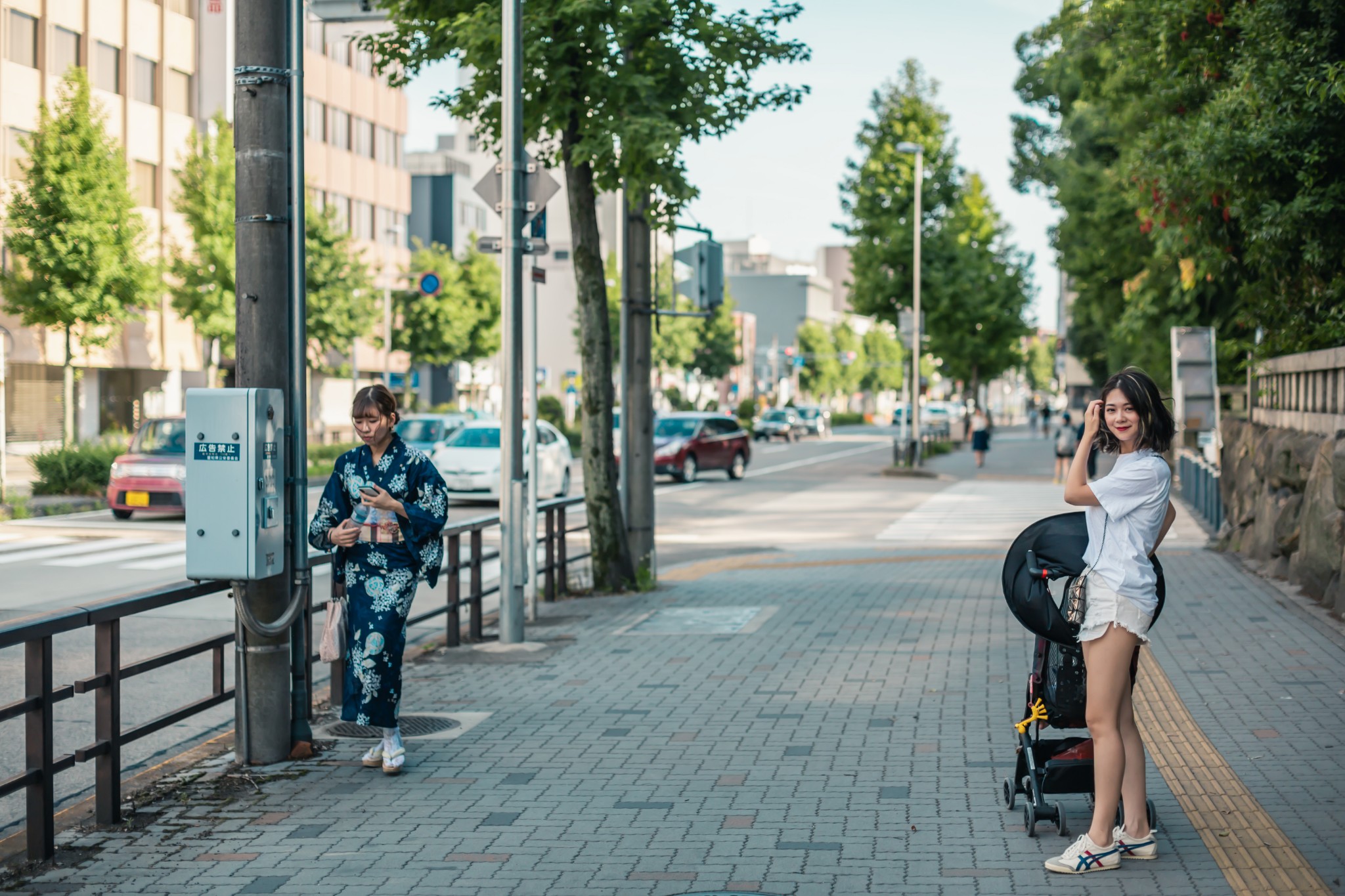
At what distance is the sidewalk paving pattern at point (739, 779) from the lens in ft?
16.5

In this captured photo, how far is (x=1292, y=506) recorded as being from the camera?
13.1 m

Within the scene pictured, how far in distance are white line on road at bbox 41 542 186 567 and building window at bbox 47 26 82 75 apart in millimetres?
30559

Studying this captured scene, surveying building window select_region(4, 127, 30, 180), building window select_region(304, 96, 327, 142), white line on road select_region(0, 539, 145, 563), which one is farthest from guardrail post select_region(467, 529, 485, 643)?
building window select_region(304, 96, 327, 142)

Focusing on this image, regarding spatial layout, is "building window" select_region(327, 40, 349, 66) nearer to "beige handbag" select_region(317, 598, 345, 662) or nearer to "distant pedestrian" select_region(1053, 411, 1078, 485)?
"distant pedestrian" select_region(1053, 411, 1078, 485)

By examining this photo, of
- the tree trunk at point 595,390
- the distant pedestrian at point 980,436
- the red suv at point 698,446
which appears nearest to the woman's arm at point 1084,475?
the tree trunk at point 595,390

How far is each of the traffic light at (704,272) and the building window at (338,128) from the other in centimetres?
5121

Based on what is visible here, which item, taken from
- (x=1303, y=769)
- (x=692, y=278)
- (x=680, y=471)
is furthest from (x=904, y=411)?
(x=1303, y=769)

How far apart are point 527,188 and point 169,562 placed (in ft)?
25.1

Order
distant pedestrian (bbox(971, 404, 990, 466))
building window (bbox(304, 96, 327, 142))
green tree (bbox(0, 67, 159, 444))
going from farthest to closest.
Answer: building window (bbox(304, 96, 327, 142)) < distant pedestrian (bbox(971, 404, 990, 466)) < green tree (bbox(0, 67, 159, 444))

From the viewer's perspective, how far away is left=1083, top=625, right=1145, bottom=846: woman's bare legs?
4.99m

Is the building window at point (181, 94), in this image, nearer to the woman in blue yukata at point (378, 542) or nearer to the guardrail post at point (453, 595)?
the guardrail post at point (453, 595)

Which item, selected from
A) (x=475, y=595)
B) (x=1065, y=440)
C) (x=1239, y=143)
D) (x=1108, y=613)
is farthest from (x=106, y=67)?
(x=1108, y=613)

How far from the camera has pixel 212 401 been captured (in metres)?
6.14

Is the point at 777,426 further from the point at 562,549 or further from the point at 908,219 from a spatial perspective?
the point at 562,549
